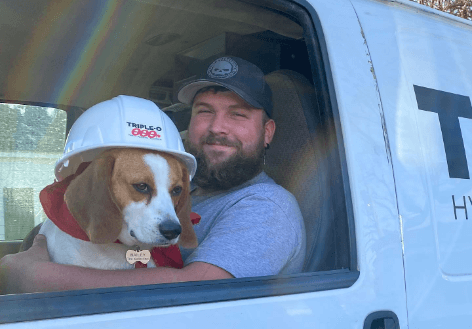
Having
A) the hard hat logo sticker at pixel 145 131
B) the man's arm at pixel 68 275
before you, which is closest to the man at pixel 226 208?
the man's arm at pixel 68 275

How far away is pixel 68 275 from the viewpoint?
1.68 meters

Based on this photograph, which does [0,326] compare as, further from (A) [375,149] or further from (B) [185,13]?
(B) [185,13]

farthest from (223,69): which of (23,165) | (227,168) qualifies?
(23,165)

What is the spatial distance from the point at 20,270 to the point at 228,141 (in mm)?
1128

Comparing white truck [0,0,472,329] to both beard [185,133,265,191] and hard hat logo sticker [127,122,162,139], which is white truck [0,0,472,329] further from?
hard hat logo sticker [127,122,162,139]

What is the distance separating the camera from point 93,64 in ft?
9.84

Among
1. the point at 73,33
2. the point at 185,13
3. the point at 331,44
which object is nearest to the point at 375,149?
the point at 331,44

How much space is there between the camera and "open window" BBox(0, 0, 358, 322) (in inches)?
57.7

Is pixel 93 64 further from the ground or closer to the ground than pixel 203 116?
further from the ground

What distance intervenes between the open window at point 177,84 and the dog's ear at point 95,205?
424 millimetres

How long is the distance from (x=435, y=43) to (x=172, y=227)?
128 cm

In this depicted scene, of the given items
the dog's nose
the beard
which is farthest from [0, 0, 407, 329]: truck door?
the dog's nose

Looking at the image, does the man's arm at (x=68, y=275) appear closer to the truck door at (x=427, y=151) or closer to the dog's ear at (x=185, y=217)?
the dog's ear at (x=185, y=217)

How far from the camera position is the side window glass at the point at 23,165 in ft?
8.66
